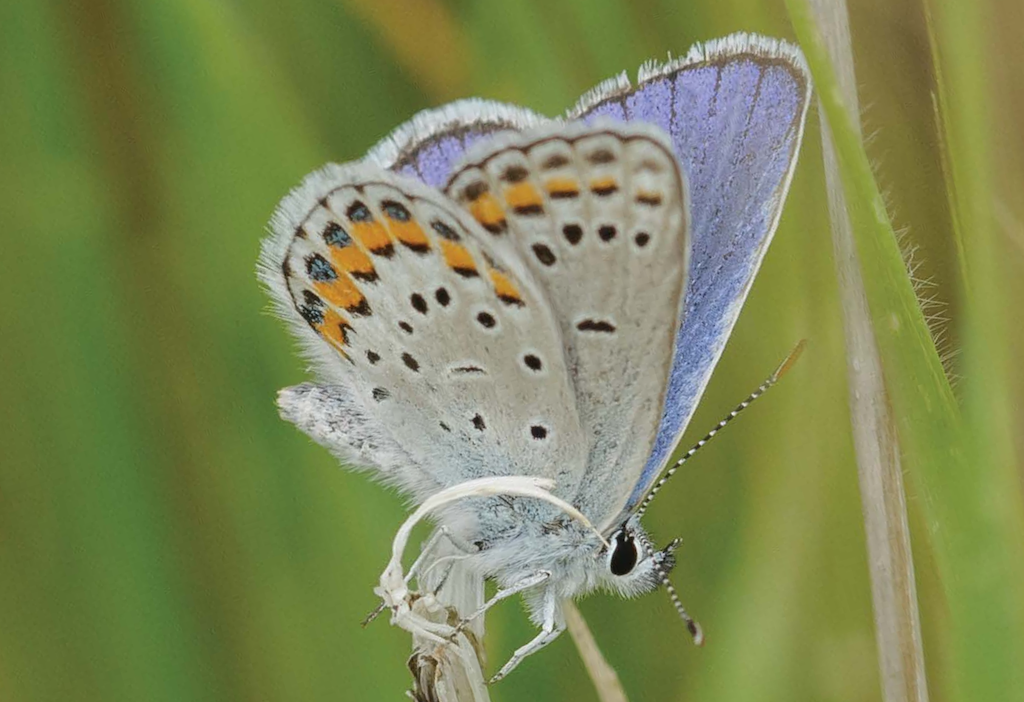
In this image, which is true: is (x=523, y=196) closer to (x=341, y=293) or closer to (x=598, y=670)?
(x=341, y=293)

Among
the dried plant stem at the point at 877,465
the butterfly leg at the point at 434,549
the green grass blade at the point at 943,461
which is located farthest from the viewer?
the butterfly leg at the point at 434,549

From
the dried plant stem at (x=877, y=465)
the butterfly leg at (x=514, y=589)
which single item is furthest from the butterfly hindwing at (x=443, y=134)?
the butterfly leg at (x=514, y=589)

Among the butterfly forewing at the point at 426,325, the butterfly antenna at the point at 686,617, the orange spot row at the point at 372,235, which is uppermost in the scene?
the orange spot row at the point at 372,235

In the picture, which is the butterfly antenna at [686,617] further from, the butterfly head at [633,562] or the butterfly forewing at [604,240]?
the butterfly forewing at [604,240]

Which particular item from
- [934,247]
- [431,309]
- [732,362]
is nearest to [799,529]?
[732,362]

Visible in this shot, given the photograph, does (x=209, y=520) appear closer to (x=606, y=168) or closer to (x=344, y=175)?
(x=344, y=175)

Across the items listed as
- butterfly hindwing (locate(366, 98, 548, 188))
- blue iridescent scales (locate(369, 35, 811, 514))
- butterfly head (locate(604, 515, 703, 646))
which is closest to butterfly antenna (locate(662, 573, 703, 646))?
butterfly head (locate(604, 515, 703, 646))

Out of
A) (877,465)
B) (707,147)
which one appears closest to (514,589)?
(877,465)

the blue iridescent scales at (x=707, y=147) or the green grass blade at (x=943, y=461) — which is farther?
the blue iridescent scales at (x=707, y=147)
